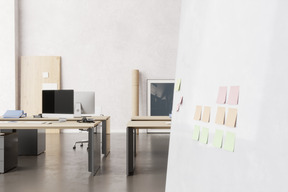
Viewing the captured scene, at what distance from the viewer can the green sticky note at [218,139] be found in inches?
42.7

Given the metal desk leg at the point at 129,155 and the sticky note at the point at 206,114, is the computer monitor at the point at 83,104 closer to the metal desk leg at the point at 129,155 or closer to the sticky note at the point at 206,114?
the metal desk leg at the point at 129,155

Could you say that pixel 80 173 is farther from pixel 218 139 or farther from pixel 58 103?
pixel 218 139

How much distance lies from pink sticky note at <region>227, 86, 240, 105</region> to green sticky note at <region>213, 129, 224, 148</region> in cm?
13

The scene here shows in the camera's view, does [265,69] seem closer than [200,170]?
Yes

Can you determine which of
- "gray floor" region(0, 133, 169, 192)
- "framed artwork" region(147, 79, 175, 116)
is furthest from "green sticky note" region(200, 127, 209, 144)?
"framed artwork" region(147, 79, 175, 116)

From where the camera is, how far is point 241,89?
3.21 ft

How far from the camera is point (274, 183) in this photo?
2.59 feet

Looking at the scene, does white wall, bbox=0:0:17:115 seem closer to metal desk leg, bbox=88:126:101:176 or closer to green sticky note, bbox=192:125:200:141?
metal desk leg, bbox=88:126:101:176

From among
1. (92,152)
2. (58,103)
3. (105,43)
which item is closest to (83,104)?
(58,103)

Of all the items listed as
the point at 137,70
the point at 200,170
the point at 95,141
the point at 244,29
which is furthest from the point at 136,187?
the point at 137,70

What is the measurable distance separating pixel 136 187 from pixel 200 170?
8.80ft

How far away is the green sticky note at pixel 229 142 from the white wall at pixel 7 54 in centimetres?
889

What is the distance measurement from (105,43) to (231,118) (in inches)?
336

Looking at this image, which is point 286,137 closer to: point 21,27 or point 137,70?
point 137,70
